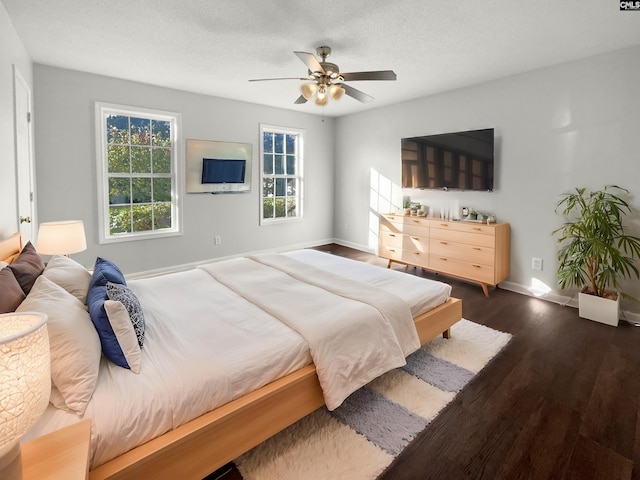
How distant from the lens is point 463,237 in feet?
13.7

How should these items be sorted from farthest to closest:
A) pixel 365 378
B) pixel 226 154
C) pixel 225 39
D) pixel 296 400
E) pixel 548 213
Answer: pixel 226 154, pixel 548 213, pixel 225 39, pixel 365 378, pixel 296 400

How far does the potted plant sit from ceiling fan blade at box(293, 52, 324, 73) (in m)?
2.78

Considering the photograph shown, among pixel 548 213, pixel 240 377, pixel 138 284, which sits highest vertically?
pixel 548 213

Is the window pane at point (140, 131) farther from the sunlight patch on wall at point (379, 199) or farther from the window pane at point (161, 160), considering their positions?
the sunlight patch on wall at point (379, 199)

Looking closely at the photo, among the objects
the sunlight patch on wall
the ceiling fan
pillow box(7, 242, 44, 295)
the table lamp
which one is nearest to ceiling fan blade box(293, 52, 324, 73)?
the ceiling fan

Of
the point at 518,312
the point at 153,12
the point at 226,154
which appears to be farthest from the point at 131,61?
the point at 518,312

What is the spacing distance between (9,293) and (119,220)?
3.38m

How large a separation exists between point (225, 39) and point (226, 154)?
231 cm

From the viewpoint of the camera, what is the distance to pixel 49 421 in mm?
1213

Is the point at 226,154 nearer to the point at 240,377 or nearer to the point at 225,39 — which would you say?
the point at 225,39

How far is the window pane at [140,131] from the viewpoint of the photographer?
447 cm

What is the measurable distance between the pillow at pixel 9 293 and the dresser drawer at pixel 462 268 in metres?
4.10

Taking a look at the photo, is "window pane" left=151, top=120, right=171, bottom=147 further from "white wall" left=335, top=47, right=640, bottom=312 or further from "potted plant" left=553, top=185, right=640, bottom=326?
"potted plant" left=553, top=185, right=640, bottom=326

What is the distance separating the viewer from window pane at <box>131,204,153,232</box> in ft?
15.1
